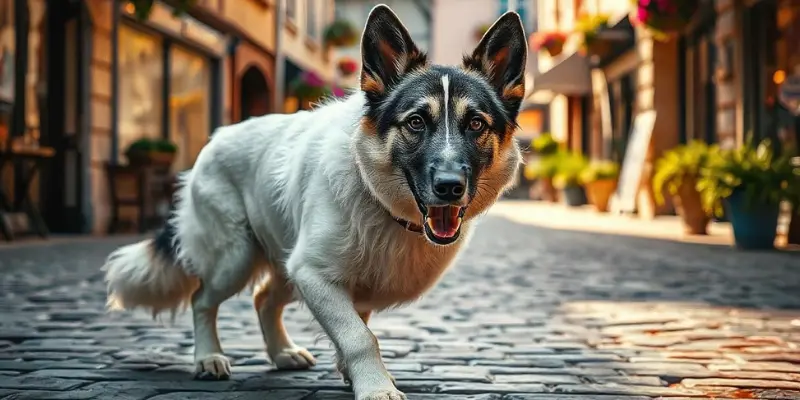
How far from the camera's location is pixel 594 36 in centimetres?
2002

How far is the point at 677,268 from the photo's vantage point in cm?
879

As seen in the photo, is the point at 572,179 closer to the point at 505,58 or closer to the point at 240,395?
the point at 505,58

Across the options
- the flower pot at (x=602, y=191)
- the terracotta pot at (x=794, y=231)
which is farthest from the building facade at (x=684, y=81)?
the terracotta pot at (x=794, y=231)

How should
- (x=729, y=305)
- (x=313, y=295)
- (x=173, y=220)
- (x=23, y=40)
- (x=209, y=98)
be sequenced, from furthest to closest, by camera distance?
1. (x=209, y=98)
2. (x=23, y=40)
3. (x=729, y=305)
4. (x=173, y=220)
5. (x=313, y=295)

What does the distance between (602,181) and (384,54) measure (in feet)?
58.0

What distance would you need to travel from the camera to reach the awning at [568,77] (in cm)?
2395

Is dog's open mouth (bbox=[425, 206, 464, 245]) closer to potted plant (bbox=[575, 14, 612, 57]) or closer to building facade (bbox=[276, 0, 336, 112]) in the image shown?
potted plant (bbox=[575, 14, 612, 57])

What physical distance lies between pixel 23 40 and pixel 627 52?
12210 mm

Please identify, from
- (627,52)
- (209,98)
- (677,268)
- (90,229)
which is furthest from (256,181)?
(627,52)

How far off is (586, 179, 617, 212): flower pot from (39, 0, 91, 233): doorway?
36.6 feet

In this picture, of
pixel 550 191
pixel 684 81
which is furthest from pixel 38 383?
pixel 550 191

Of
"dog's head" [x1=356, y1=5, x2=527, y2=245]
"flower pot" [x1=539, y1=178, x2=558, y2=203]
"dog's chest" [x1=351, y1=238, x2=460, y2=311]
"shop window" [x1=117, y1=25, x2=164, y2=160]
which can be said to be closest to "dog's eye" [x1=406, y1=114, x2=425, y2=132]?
"dog's head" [x1=356, y1=5, x2=527, y2=245]

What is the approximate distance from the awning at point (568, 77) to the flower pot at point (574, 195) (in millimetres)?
2511

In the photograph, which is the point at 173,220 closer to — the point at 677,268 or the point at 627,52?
the point at 677,268
